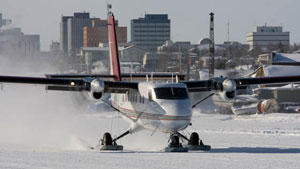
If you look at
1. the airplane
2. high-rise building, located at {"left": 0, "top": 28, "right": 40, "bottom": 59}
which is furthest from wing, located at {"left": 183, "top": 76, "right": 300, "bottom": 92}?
high-rise building, located at {"left": 0, "top": 28, "right": 40, "bottom": 59}

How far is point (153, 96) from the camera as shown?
78.2 feet

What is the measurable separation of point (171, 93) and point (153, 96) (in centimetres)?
72

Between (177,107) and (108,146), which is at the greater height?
(177,107)

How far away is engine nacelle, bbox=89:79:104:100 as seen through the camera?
24125 millimetres

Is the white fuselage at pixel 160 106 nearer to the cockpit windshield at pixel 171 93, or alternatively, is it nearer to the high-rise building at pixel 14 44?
the cockpit windshield at pixel 171 93

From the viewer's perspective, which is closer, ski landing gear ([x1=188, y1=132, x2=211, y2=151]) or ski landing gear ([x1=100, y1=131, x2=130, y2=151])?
ski landing gear ([x1=188, y1=132, x2=211, y2=151])

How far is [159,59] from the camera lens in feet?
527

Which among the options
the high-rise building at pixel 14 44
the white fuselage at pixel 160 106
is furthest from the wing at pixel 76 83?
the high-rise building at pixel 14 44

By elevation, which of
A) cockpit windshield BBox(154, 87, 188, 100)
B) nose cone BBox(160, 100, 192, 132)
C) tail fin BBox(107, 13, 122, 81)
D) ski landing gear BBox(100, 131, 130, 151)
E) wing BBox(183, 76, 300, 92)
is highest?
tail fin BBox(107, 13, 122, 81)

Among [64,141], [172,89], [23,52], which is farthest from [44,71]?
[172,89]

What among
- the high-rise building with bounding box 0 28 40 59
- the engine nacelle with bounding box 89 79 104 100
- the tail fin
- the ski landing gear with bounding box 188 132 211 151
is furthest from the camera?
the high-rise building with bounding box 0 28 40 59

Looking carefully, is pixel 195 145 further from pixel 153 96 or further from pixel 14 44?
pixel 14 44

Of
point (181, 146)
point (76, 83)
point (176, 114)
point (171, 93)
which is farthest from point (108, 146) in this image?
point (176, 114)

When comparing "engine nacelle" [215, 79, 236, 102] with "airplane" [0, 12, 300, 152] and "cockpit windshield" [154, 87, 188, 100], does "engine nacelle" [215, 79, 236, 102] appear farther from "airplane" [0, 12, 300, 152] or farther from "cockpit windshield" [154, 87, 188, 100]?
"cockpit windshield" [154, 87, 188, 100]
